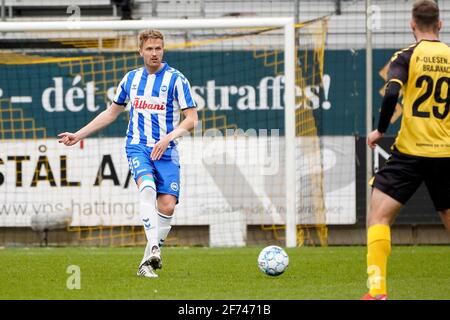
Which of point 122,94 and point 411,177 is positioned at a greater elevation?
point 122,94

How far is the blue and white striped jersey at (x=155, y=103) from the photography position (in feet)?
29.7

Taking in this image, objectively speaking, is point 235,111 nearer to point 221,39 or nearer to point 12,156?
point 221,39

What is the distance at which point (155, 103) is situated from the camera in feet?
29.8

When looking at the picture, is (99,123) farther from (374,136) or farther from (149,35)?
(374,136)

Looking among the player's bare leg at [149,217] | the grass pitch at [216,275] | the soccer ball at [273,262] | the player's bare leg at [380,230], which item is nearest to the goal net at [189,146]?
the grass pitch at [216,275]

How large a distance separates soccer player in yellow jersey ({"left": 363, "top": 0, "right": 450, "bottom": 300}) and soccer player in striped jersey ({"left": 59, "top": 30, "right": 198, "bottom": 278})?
2.63 meters

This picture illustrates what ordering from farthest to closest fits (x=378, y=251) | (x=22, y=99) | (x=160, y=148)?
1. (x=22, y=99)
2. (x=160, y=148)
3. (x=378, y=251)

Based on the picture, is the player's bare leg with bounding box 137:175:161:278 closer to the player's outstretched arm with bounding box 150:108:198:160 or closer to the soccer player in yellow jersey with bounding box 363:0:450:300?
the player's outstretched arm with bounding box 150:108:198:160

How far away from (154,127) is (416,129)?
120 inches

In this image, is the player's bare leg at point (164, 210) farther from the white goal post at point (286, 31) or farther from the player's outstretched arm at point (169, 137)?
the white goal post at point (286, 31)

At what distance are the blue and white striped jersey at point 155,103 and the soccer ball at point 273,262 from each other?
134 centimetres

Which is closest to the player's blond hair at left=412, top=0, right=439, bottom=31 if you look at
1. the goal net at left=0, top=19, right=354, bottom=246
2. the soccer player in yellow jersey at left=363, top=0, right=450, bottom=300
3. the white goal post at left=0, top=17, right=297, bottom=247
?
the soccer player in yellow jersey at left=363, top=0, right=450, bottom=300

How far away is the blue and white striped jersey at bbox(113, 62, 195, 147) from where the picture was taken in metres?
9.04

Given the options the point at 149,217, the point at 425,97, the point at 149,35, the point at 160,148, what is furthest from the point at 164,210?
the point at 425,97
